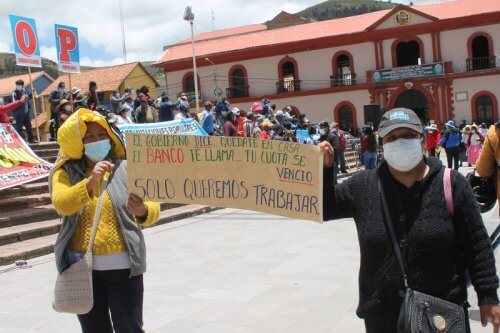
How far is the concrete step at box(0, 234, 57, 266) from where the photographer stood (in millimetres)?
8094

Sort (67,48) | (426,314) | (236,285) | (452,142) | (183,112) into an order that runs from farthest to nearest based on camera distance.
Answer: (183,112)
(452,142)
(67,48)
(236,285)
(426,314)

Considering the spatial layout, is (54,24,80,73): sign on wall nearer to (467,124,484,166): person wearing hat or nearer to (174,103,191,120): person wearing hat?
(174,103,191,120): person wearing hat

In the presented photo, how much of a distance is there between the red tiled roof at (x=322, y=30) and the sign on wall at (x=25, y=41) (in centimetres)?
3012

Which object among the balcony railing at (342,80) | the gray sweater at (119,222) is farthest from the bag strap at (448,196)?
the balcony railing at (342,80)

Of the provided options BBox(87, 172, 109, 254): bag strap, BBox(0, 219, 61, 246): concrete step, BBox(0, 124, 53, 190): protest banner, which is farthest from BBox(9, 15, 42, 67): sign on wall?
BBox(87, 172, 109, 254): bag strap

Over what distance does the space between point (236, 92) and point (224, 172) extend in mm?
41858

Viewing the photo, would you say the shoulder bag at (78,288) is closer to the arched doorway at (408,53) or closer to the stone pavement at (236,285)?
the stone pavement at (236,285)

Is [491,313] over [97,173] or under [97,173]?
under

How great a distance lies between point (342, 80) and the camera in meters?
41.4

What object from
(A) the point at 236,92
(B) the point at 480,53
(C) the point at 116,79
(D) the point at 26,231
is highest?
(C) the point at 116,79

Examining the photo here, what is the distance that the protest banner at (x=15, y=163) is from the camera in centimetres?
1043

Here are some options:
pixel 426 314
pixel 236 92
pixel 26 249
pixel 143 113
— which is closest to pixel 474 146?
pixel 143 113

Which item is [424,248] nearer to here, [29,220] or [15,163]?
[29,220]

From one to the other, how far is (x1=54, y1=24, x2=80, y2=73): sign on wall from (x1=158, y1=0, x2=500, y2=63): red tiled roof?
29.2 metres
